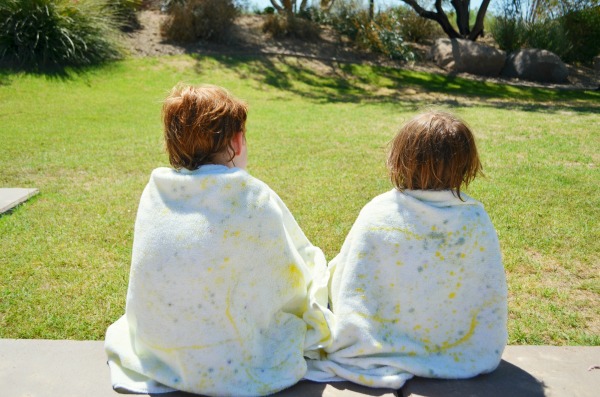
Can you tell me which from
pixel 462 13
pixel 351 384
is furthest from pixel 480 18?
pixel 351 384

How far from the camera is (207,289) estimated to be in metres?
2.55

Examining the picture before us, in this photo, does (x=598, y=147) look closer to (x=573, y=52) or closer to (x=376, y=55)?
(x=376, y=55)

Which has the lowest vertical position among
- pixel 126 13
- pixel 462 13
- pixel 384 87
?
pixel 384 87

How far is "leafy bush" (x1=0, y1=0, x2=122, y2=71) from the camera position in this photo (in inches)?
470

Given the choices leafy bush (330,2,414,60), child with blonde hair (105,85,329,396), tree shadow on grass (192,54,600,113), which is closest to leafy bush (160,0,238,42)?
tree shadow on grass (192,54,600,113)

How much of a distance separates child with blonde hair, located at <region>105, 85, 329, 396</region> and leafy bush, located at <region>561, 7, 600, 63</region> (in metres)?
19.1

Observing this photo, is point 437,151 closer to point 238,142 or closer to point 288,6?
point 238,142

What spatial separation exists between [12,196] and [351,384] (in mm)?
3982

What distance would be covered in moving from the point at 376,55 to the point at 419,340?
15267mm

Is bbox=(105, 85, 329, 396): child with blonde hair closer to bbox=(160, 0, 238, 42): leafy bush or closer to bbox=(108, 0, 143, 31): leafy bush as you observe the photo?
bbox=(108, 0, 143, 31): leafy bush

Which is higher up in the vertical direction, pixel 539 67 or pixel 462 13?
pixel 462 13

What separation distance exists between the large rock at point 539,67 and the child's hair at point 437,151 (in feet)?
50.6

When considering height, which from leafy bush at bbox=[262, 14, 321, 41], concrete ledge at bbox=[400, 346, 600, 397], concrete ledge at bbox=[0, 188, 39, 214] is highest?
leafy bush at bbox=[262, 14, 321, 41]

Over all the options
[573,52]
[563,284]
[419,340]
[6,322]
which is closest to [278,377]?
[419,340]
